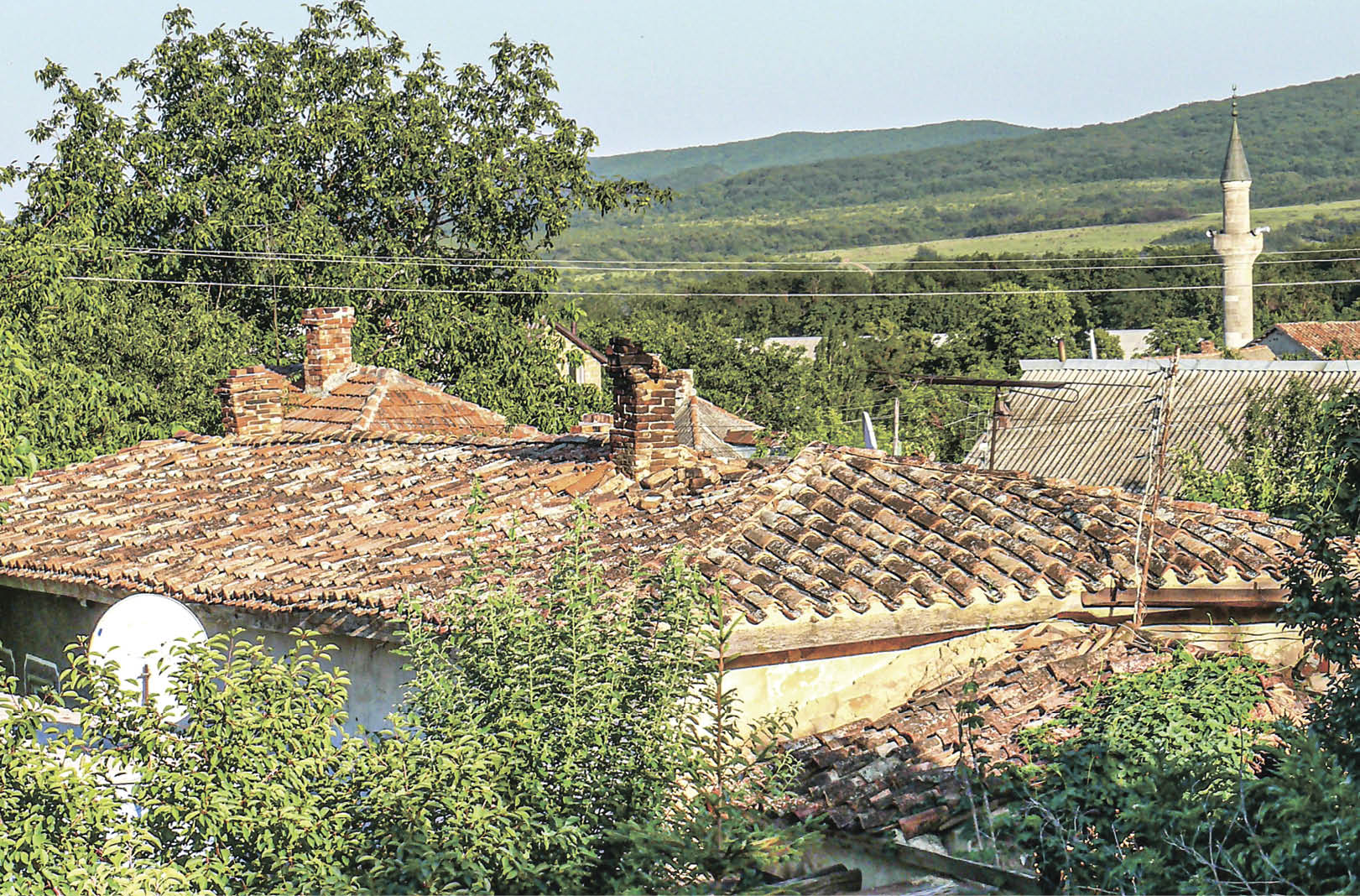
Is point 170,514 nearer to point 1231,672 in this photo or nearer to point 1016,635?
point 1016,635

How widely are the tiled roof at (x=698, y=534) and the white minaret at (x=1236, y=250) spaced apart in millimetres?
58411

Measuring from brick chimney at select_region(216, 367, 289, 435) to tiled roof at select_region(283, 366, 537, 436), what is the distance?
0.37 meters

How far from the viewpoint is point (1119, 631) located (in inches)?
308

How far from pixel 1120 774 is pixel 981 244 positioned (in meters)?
173

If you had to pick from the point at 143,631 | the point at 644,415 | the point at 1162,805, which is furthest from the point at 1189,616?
the point at 143,631

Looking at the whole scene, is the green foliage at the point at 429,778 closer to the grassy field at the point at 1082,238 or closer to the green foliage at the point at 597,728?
the green foliage at the point at 597,728

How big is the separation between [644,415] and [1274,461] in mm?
12986

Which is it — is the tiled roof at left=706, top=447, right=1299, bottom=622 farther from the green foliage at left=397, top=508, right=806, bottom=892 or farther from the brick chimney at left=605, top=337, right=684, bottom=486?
the green foliage at left=397, top=508, right=806, bottom=892

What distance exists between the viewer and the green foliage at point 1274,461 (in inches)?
192

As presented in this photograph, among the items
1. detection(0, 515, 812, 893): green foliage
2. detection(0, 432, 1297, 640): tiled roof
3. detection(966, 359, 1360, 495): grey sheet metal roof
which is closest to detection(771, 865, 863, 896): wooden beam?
detection(0, 515, 812, 893): green foliage

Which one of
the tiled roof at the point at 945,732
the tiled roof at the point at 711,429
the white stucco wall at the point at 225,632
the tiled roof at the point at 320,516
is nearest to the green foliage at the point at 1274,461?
the tiled roof at the point at 945,732

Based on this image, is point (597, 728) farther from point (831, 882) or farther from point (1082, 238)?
point (1082, 238)

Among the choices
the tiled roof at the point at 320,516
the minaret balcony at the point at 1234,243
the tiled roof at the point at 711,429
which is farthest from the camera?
the minaret balcony at the point at 1234,243

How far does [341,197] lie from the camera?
99.9 ft
